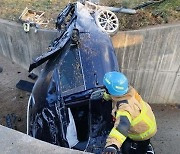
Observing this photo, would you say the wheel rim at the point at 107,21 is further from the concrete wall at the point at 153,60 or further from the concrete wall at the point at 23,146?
the concrete wall at the point at 23,146

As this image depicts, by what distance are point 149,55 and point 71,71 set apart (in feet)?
9.84

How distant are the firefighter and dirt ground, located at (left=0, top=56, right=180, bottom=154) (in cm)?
286

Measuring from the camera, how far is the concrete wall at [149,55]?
271 inches

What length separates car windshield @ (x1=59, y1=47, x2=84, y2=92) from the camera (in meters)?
4.55

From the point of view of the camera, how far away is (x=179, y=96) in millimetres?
7648

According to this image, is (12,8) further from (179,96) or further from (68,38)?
(179,96)

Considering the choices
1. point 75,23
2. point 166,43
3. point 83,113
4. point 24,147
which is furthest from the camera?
point 166,43

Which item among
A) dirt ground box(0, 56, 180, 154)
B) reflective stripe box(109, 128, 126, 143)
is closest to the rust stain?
dirt ground box(0, 56, 180, 154)

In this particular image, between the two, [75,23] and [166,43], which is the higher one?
[75,23]

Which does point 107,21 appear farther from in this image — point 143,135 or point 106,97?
point 143,135

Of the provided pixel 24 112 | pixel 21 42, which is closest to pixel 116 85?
pixel 24 112

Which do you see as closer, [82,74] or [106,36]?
[82,74]

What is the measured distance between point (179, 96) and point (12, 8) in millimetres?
5583

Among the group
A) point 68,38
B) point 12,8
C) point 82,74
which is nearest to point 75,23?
point 68,38
